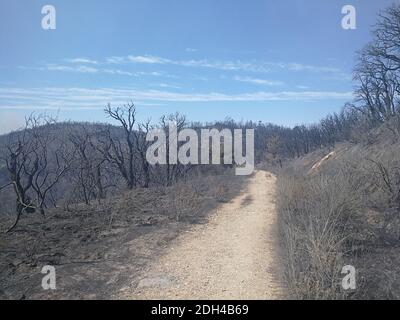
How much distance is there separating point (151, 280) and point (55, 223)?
625cm

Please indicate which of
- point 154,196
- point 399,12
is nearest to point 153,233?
point 154,196

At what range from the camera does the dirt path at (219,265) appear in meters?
7.10

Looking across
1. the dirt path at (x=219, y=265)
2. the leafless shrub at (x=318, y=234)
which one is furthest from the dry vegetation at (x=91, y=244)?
the leafless shrub at (x=318, y=234)

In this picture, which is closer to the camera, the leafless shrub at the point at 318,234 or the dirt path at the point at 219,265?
the leafless shrub at the point at 318,234

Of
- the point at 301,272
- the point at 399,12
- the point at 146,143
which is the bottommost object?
the point at 301,272

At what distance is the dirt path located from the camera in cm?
710

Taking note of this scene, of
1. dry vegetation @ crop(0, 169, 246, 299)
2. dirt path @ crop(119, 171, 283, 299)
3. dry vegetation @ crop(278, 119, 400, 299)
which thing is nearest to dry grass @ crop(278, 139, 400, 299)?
dry vegetation @ crop(278, 119, 400, 299)

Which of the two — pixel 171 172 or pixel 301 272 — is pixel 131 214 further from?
pixel 171 172

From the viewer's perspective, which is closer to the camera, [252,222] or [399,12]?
[252,222]

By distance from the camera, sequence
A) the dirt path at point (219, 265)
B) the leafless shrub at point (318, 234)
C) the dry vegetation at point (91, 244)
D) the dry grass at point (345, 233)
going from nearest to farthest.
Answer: the leafless shrub at point (318, 234)
the dry grass at point (345, 233)
the dirt path at point (219, 265)
the dry vegetation at point (91, 244)

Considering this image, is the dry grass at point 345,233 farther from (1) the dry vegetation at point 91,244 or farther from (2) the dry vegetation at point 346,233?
(1) the dry vegetation at point 91,244

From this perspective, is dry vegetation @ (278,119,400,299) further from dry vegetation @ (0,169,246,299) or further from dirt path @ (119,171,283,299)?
dry vegetation @ (0,169,246,299)

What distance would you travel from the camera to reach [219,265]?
8656 mm

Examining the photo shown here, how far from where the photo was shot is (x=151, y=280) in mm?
7742
